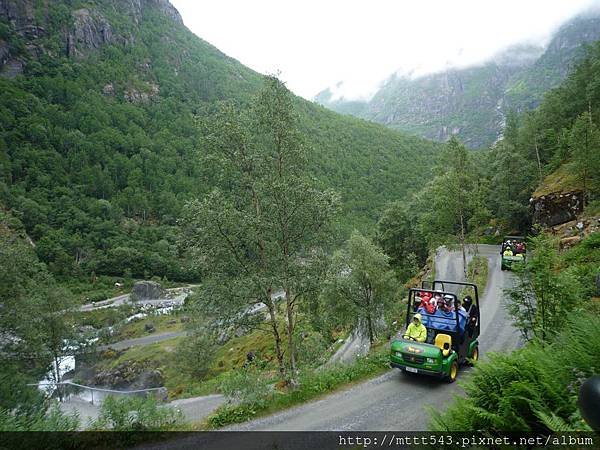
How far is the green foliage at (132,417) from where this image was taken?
9086mm

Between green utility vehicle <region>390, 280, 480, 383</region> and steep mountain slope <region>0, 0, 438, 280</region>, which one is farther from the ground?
steep mountain slope <region>0, 0, 438, 280</region>

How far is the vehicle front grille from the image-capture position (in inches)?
437

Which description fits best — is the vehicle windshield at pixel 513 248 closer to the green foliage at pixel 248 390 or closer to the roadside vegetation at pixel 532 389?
the roadside vegetation at pixel 532 389

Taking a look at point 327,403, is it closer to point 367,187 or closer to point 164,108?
point 367,187

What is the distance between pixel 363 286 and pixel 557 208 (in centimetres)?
2056

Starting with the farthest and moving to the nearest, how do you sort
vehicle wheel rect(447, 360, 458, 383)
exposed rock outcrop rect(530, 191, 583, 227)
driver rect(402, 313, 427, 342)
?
exposed rock outcrop rect(530, 191, 583, 227)
driver rect(402, 313, 427, 342)
vehicle wheel rect(447, 360, 458, 383)

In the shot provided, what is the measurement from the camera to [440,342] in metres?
11.4

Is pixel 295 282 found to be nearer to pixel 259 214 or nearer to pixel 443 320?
pixel 259 214

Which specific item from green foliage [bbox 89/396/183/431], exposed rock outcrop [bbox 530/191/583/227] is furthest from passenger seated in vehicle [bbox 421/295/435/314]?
exposed rock outcrop [bbox 530/191/583/227]

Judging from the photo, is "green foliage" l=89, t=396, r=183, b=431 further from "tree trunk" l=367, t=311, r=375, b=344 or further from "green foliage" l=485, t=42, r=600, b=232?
"green foliage" l=485, t=42, r=600, b=232

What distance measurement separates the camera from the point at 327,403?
36.3 ft

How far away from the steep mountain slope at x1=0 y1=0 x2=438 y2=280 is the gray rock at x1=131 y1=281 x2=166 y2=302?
53.1ft

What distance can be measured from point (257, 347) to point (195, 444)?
41.1m

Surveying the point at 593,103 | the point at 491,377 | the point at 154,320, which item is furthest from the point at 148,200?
the point at 491,377
